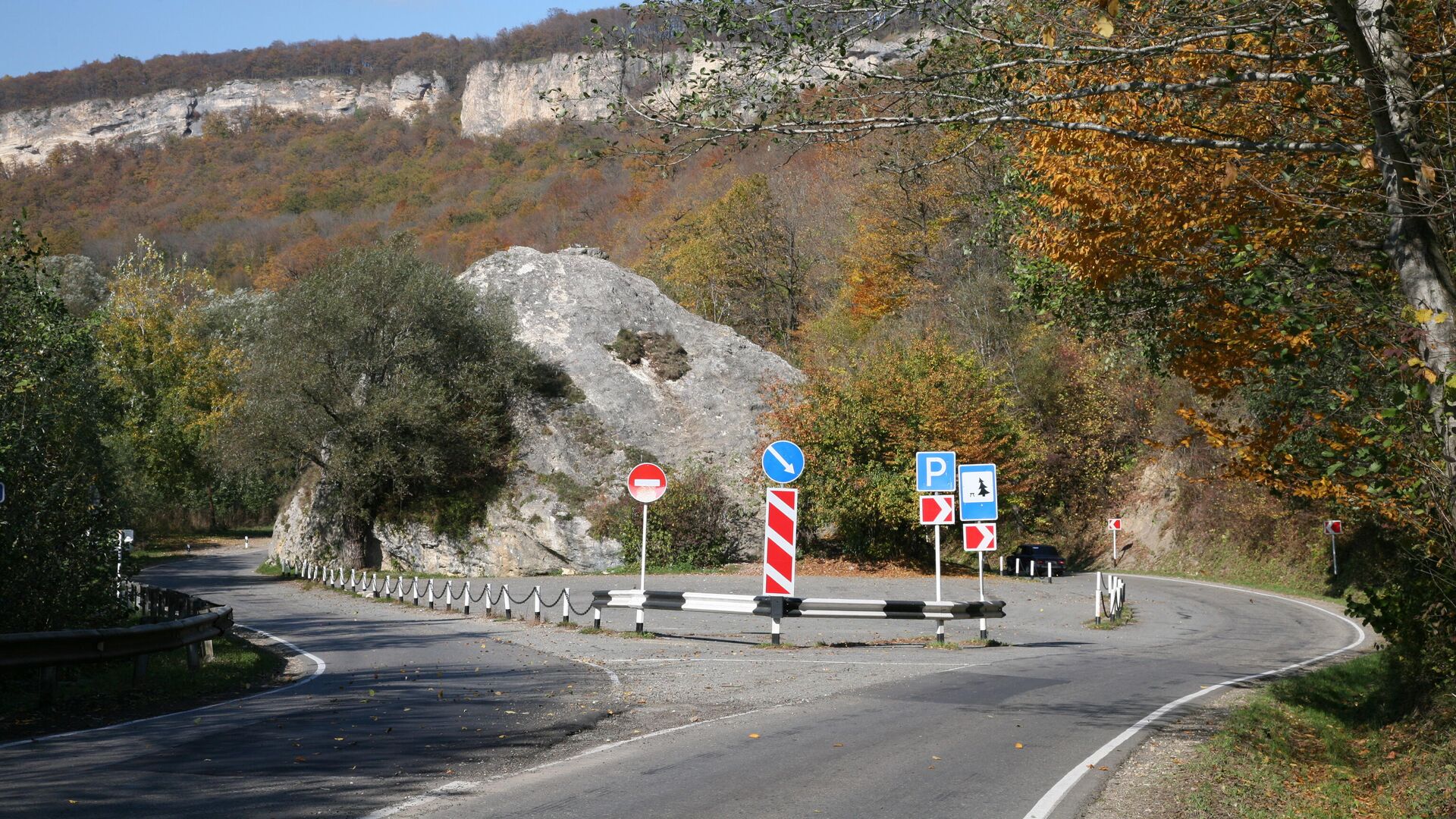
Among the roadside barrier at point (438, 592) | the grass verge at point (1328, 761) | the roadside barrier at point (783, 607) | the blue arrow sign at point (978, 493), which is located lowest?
the roadside barrier at point (438, 592)

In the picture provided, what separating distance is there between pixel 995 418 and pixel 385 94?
5951 inches

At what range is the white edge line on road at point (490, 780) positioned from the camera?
21.4 ft

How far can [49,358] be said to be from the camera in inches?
829

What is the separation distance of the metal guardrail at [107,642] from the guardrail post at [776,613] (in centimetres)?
802

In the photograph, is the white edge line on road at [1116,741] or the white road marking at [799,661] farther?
the white road marking at [799,661]

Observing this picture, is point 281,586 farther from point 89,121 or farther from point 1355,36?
point 89,121

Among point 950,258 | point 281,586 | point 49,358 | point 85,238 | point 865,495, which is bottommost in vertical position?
point 281,586

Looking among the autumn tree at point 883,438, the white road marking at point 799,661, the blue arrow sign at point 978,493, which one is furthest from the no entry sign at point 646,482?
the autumn tree at point 883,438

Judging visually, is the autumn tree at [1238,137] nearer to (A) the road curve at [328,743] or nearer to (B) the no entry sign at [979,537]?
(A) the road curve at [328,743]

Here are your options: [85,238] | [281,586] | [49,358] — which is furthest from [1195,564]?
[85,238]

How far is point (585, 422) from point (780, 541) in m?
24.4

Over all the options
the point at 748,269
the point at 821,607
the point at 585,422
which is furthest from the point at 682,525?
the point at 748,269

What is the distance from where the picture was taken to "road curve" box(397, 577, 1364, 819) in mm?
6883

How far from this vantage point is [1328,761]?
32.4ft
